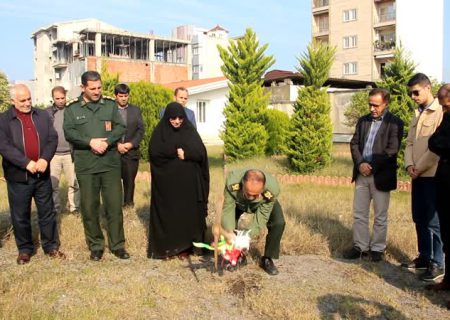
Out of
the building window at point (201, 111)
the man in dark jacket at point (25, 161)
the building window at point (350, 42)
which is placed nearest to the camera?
the man in dark jacket at point (25, 161)

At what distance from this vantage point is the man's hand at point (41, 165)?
5189 millimetres

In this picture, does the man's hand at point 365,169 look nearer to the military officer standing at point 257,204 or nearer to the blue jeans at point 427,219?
the blue jeans at point 427,219

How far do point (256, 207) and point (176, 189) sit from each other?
1158mm

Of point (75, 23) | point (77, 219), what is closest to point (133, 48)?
point (75, 23)

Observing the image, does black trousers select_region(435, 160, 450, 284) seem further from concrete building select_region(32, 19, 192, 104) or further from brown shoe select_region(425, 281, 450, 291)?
concrete building select_region(32, 19, 192, 104)

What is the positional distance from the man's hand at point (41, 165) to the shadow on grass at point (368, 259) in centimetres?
347

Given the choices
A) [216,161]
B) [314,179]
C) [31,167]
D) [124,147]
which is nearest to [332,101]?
[216,161]

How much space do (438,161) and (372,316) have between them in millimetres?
1665

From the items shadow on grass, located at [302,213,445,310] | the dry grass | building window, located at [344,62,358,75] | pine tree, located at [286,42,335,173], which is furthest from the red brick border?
building window, located at [344,62,358,75]

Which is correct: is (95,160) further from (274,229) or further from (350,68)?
(350,68)

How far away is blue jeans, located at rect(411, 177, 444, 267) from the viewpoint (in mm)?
4969

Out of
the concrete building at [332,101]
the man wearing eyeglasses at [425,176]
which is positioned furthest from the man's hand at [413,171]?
the concrete building at [332,101]

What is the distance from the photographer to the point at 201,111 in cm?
2967

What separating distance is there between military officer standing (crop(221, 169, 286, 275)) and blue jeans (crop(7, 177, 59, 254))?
211cm
